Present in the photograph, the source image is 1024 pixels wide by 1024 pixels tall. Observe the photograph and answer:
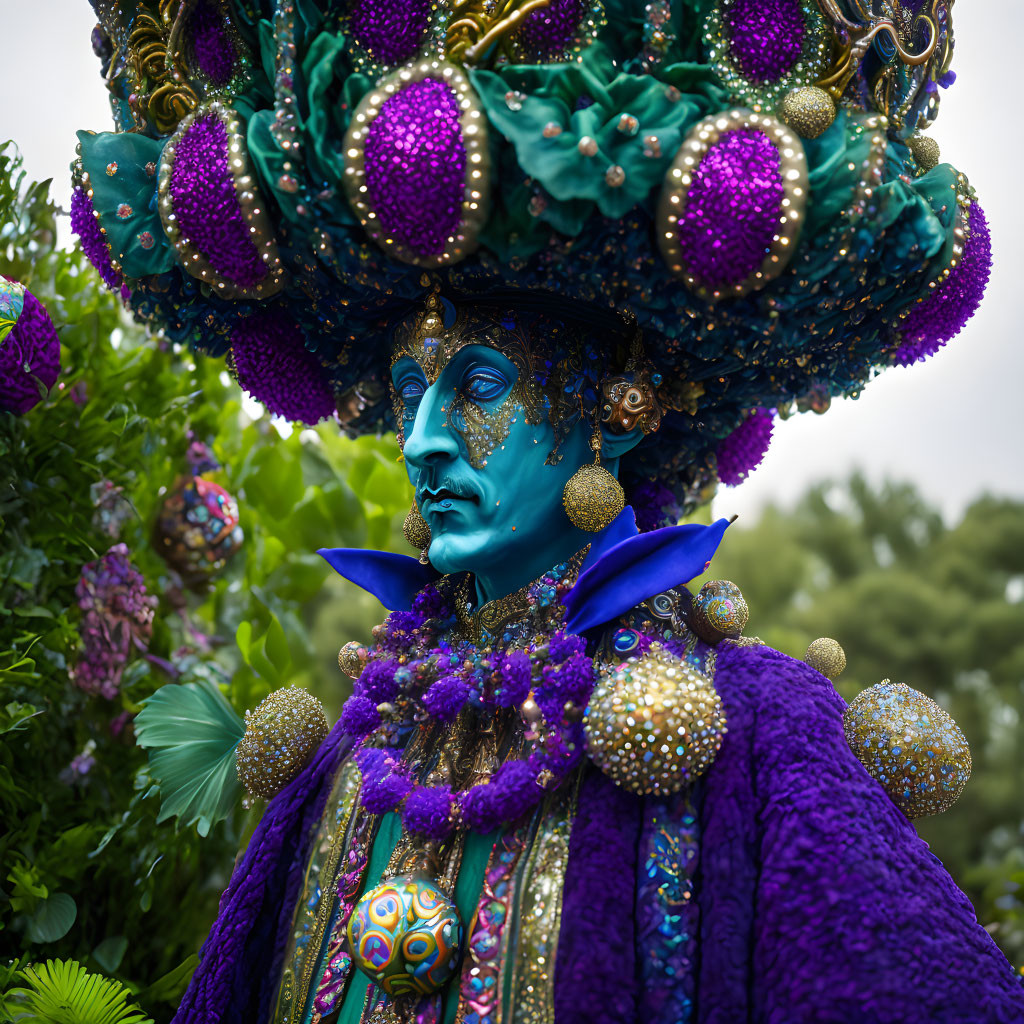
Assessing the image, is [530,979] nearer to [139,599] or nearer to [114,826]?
[114,826]

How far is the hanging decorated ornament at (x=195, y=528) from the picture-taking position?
9.62ft

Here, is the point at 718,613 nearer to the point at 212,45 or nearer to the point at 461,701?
the point at 461,701

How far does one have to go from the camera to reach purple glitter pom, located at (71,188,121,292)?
1995mm

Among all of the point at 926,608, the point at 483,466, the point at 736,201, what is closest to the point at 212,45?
the point at 483,466

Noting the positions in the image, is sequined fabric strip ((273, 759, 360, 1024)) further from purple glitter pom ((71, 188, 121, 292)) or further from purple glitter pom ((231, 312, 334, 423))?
purple glitter pom ((71, 188, 121, 292))

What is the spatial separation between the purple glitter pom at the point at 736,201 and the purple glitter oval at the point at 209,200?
798mm

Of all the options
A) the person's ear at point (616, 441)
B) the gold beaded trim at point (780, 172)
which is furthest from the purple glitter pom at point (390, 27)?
the person's ear at point (616, 441)

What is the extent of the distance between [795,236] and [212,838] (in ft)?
7.10

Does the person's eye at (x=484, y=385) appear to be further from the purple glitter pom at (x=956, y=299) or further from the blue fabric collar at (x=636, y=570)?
the purple glitter pom at (x=956, y=299)

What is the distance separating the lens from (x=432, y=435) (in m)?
1.93

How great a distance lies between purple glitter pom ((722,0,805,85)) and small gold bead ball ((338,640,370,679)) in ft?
4.61

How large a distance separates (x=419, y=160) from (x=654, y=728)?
990 mm

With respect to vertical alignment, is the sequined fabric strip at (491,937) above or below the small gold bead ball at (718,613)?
below

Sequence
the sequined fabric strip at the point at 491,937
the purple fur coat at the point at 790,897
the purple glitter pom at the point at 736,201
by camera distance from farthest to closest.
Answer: the sequined fabric strip at the point at 491,937, the purple glitter pom at the point at 736,201, the purple fur coat at the point at 790,897
